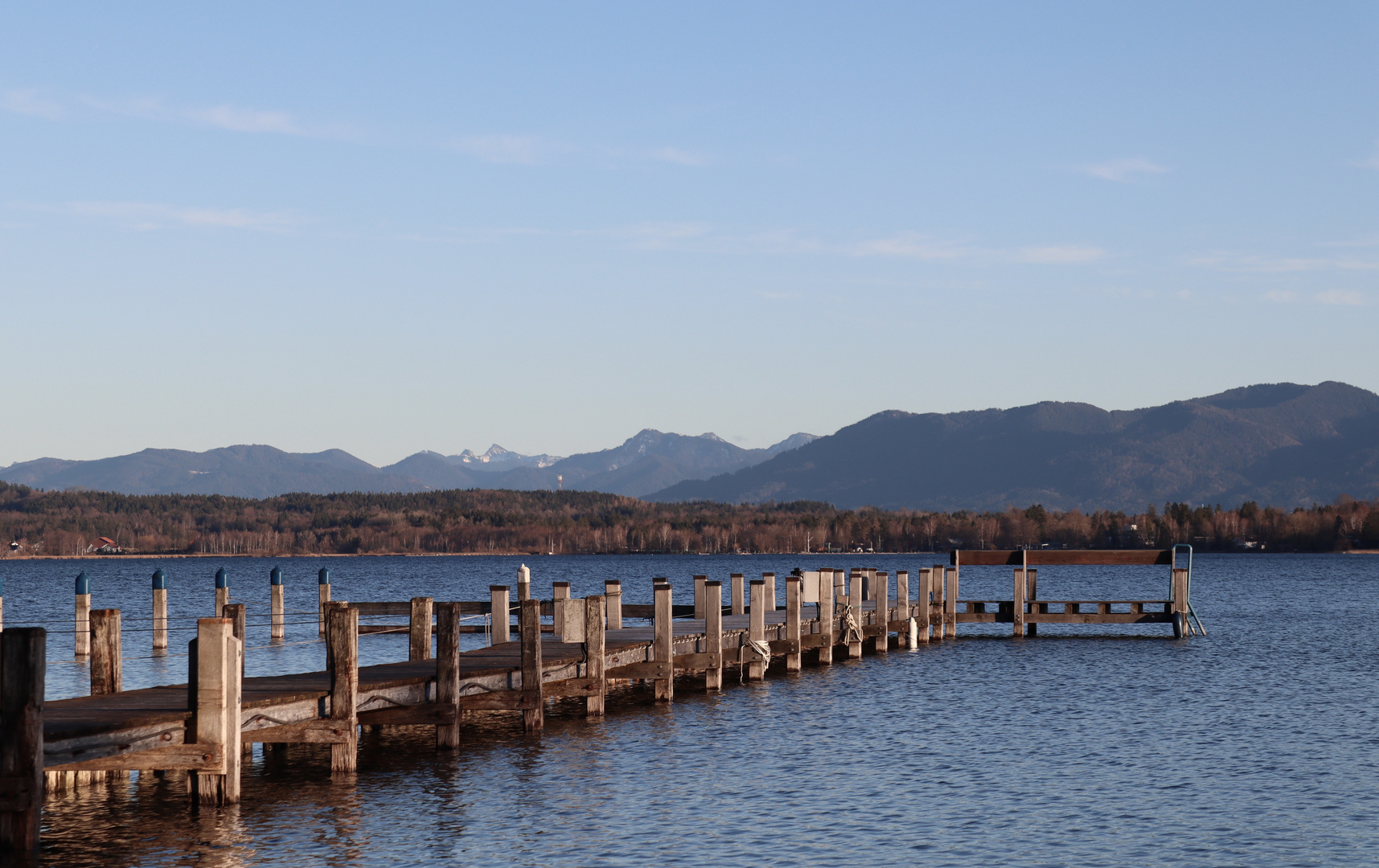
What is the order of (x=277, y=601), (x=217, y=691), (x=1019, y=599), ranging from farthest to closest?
(x=1019, y=599) < (x=277, y=601) < (x=217, y=691)

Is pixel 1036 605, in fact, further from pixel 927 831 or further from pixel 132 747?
pixel 132 747

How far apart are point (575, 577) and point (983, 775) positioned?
13132cm

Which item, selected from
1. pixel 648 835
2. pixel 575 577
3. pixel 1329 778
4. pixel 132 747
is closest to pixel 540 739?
pixel 648 835

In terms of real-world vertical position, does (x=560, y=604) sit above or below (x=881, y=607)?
above

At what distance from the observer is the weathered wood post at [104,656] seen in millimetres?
21906

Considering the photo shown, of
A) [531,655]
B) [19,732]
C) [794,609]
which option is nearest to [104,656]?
[19,732]

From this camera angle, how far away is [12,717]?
50.3 ft

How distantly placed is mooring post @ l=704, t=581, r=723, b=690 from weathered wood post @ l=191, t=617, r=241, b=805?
14.9 m

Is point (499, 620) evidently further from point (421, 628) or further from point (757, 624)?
point (757, 624)

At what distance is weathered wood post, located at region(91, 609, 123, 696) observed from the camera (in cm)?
2191

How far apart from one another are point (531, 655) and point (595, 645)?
8.38ft

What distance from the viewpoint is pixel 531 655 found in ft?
83.6

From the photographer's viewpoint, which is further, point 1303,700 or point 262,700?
point 1303,700

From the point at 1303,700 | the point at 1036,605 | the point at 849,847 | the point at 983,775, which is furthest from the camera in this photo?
the point at 1036,605
